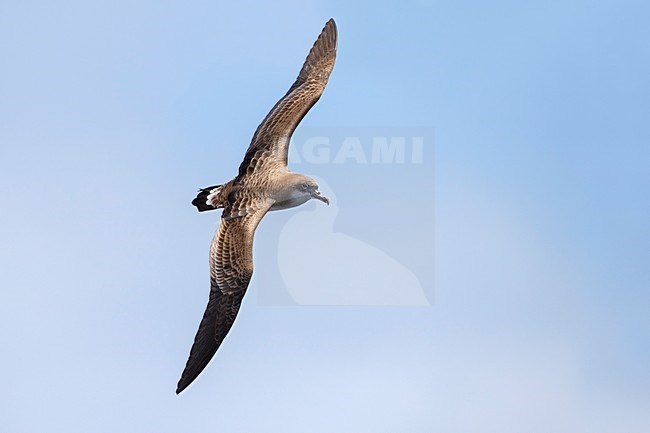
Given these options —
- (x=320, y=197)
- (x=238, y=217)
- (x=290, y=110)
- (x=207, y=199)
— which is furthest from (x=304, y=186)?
(x=290, y=110)

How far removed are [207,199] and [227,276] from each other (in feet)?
6.63

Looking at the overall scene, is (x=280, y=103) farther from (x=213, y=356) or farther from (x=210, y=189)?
(x=213, y=356)

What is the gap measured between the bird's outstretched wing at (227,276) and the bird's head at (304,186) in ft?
2.95

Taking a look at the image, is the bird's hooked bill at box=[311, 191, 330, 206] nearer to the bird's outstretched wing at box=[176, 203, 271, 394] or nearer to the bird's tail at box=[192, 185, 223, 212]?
the bird's outstretched wing at box=[176, 203, 271, 394]

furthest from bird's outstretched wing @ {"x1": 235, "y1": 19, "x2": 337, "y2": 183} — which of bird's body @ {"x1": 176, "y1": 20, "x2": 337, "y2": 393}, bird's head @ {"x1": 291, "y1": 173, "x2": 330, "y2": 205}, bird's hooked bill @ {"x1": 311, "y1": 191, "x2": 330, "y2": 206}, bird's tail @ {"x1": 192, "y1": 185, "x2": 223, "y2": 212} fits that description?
bird's hooked bill @ {"x1": 311, "y1": 191, "x2": 330, "y2": 206}

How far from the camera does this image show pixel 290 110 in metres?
24.8

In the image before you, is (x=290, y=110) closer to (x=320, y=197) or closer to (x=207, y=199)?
(x=320, y=197)

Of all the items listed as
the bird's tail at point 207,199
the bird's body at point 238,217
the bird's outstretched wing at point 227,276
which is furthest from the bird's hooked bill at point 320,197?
the bird's tail at point 207,199

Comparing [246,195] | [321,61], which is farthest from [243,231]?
[321,61]

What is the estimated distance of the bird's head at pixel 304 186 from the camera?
22.9m

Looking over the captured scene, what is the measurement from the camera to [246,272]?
74.3 feet

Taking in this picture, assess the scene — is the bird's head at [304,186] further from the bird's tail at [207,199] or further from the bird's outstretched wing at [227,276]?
the bird's tail at [207,199]

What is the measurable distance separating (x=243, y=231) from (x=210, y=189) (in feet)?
5.60

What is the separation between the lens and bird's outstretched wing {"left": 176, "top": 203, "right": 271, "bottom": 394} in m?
22.5
